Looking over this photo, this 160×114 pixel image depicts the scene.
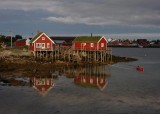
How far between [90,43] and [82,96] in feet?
125

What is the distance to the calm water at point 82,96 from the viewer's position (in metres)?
30.0

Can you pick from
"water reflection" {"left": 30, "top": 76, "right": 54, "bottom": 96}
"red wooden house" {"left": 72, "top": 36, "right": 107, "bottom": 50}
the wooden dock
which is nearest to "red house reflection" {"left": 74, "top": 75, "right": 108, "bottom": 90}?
"water reflection" {"left": 30, "top": 76, "right": 54, "bottom": 96}

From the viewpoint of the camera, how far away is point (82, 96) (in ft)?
118

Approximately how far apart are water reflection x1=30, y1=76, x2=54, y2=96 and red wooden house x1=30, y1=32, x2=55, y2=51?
19602 millimetres

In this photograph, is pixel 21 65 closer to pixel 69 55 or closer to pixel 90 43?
pixel 69 55

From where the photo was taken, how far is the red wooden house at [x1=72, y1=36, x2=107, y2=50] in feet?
240

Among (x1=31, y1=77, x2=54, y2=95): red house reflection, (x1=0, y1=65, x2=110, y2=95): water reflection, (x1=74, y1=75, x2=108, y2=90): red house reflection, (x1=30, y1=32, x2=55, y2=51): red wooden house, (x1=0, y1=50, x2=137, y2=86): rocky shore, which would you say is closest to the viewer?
(x1=31, y1=77, x2=54, y2=95): red house reflection

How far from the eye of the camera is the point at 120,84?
45.1 meters

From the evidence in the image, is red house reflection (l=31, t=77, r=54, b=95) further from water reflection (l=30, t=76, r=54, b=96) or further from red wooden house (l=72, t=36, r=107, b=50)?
red wooden house (l=72, t=36, r=107, b=50)

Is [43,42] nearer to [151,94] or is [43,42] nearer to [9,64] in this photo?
[9,64]

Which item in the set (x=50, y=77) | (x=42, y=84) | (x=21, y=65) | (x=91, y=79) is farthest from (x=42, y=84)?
(x=21, y=65)

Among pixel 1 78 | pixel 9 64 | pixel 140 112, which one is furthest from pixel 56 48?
pixel 140 112

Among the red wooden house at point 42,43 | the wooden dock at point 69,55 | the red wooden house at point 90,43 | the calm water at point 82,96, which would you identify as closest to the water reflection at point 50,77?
the calm water at point 82,96

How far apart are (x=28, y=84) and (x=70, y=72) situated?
14.4 m
